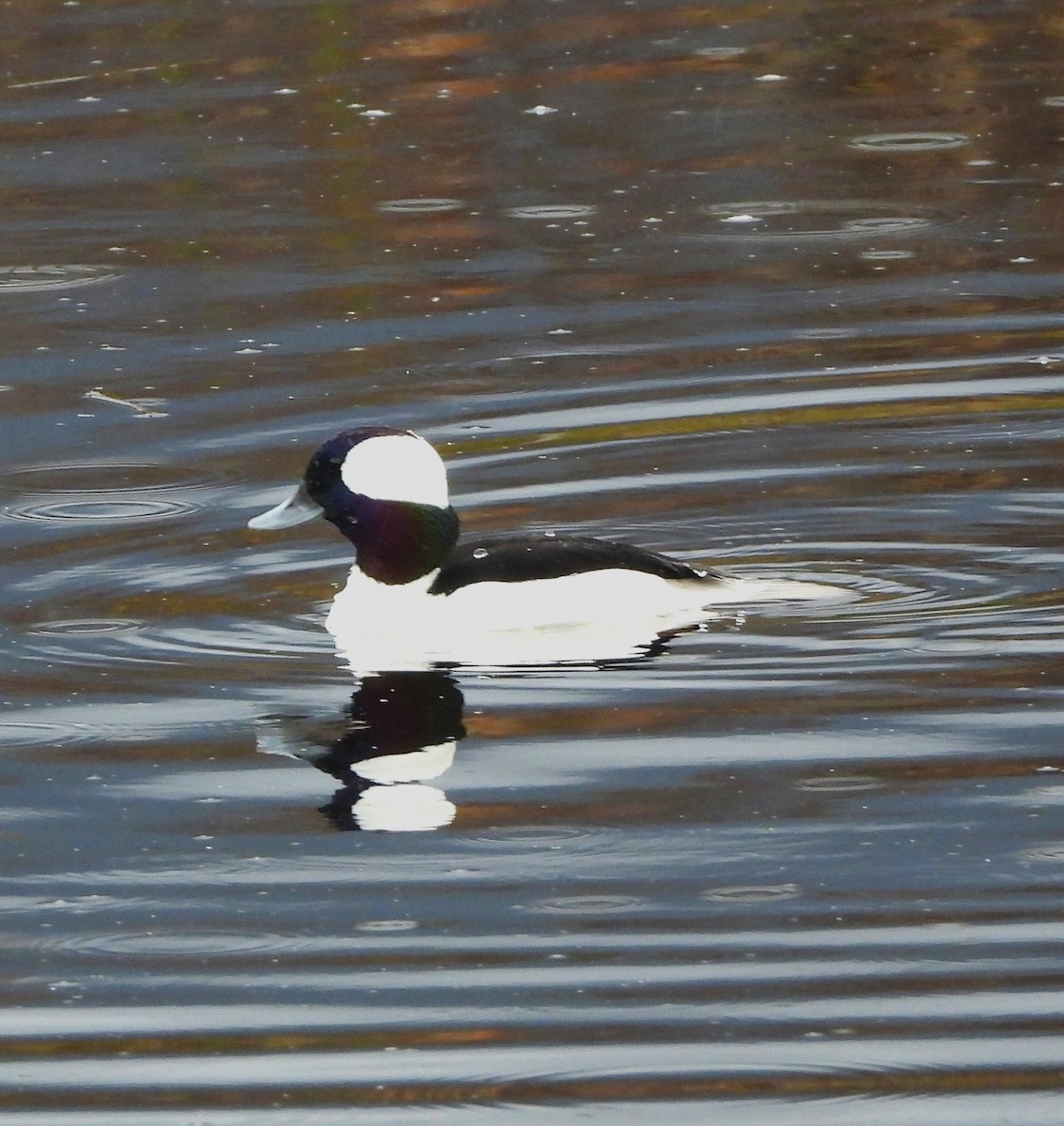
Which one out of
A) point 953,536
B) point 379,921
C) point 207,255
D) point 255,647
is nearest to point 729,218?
point 207,255

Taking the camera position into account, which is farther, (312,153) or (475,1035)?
(312,153)

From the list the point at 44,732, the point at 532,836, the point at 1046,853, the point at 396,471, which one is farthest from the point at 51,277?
the point at 1046,853

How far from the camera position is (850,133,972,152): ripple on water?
48.8 ft

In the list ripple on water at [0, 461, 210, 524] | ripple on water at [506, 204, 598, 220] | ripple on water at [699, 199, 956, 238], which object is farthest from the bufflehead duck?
ripple on water at [506, 204, 598, 220]

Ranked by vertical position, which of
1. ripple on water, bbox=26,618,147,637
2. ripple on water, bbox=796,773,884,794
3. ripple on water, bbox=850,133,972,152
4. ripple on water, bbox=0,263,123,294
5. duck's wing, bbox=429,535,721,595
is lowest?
ripple on water, bbox=796,773,884,794

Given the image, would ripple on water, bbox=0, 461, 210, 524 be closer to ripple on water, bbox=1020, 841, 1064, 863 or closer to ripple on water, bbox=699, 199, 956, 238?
ripple on water, bbox=1020, 841, 1064, 863

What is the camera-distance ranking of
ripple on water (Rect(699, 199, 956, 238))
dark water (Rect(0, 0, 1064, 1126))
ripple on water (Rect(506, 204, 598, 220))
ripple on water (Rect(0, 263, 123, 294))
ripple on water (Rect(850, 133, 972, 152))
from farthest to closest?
ripple on water (Rect(850, 133, 972, 152))
ripple on water (Rect(506, 204, 598, 220))
ripple on water (Rect(699, 199, 956, 238))
ripple on water (Rect(0, 263, 123, 294))
dark water (Rect(0, 0, 1064, 1126))

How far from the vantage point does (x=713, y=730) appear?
22.6 feet

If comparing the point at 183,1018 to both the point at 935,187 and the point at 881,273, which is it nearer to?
the point at 881,273

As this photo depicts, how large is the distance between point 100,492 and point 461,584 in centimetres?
218

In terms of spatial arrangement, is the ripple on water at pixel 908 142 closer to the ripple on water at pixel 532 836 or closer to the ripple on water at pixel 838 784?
the ripple on water at pixel 838 784

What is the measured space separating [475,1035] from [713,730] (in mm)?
1972

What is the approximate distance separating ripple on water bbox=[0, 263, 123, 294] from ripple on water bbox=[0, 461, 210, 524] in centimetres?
311

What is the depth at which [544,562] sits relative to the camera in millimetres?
7773
